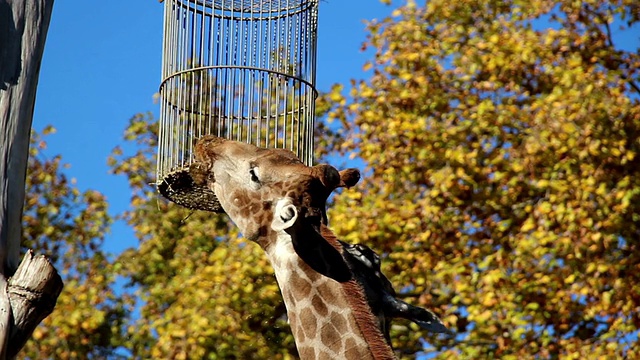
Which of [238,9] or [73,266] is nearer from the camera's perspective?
[238,9]

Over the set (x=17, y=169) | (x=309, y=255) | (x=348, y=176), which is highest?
(x=348, y=176)

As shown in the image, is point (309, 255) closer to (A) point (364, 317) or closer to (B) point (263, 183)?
(A) point (364, 317)

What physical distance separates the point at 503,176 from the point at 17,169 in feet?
26.9

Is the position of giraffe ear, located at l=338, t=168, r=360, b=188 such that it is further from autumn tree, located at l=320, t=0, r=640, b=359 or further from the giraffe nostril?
autumn tree, located at l=320, t=0, r=640, b=359

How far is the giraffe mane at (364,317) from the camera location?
16.1 feet

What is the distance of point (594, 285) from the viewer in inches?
425

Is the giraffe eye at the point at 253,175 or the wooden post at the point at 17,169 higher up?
the giraffe eye at the point at 253,175

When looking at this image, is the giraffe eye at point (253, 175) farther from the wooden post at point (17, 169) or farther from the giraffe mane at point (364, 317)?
the wooden post at point (17, 169)

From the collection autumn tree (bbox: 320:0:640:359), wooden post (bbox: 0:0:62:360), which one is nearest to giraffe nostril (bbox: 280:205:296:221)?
wooden post (bbox: 0:0:62:360)

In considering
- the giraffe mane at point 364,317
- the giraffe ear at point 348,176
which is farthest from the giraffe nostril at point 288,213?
the giraffe ear at point 348,176

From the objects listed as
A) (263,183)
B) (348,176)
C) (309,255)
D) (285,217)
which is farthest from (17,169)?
(348,176)

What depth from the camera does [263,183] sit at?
223 inches

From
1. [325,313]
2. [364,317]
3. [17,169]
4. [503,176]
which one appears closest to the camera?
[17,169]

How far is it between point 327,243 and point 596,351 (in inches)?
232
